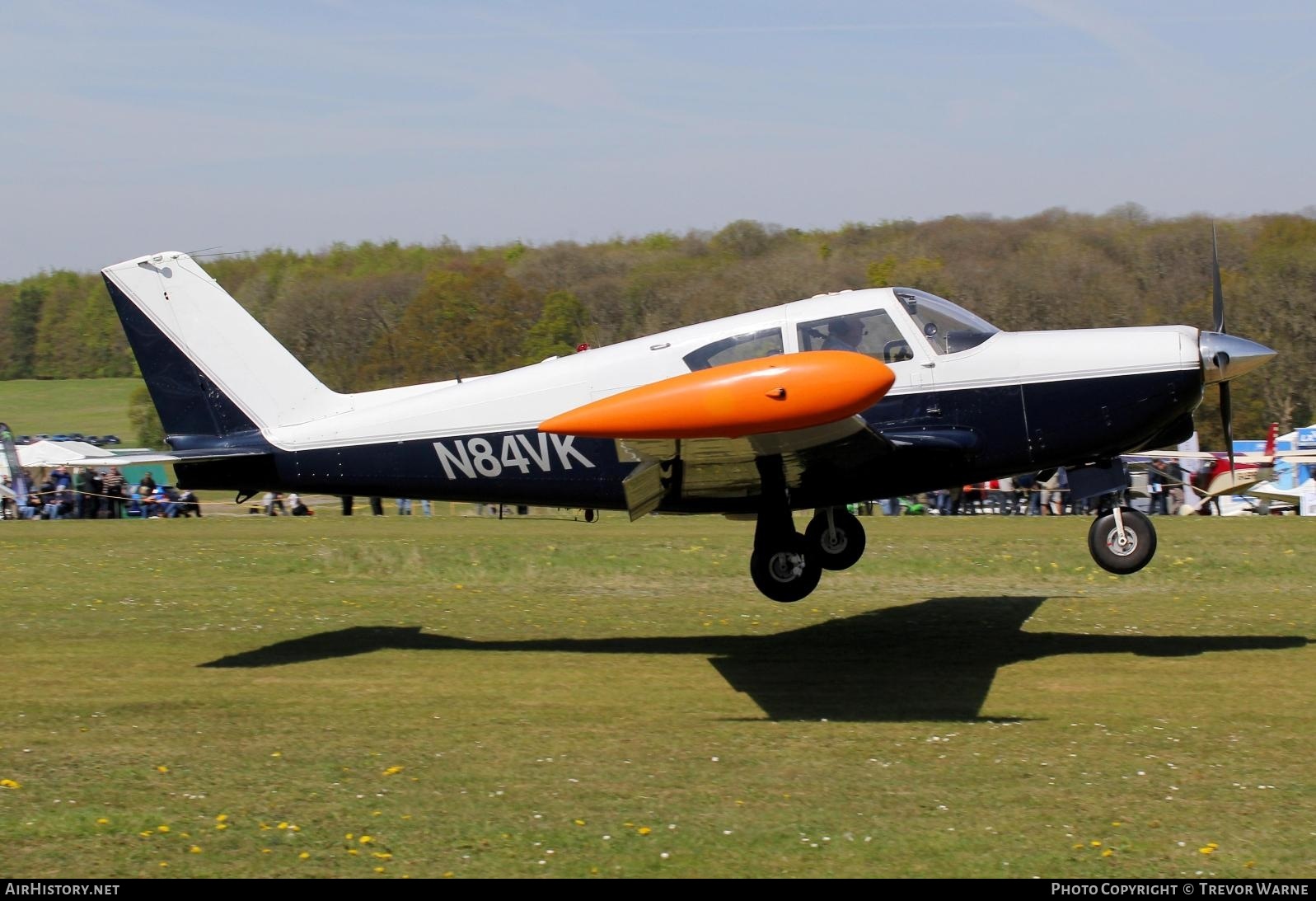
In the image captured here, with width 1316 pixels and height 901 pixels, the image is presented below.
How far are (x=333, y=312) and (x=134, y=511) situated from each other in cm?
2764

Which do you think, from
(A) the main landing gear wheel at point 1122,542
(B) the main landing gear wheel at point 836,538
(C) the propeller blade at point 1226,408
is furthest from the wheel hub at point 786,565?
(C) the propeller blade at point 1226,408

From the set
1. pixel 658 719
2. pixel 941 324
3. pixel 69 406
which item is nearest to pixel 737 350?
pixel 941 324

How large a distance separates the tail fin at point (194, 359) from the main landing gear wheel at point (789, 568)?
13.9ft

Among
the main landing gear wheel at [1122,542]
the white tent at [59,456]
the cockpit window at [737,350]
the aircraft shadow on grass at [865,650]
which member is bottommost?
the aircraft shadow on grass at [865,650]

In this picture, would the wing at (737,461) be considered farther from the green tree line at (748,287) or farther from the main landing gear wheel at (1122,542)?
the green tree line at (748,287)

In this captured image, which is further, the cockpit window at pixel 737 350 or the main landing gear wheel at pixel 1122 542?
the main landing gear wheel at pixel 1122 542

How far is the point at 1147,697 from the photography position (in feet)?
29.6

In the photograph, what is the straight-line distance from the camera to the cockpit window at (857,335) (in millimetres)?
9906

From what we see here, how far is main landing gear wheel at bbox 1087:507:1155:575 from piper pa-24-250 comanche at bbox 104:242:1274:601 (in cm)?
1

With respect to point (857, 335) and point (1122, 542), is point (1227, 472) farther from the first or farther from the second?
point (857, 335)

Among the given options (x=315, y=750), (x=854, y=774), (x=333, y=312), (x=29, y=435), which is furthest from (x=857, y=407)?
(x=29, y=435)

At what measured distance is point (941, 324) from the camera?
1017 cm

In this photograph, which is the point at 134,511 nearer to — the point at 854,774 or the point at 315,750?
the point at 315,750

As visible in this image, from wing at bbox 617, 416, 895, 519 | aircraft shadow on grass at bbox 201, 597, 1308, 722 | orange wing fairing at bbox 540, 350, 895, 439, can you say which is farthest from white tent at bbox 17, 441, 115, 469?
orange wing fairing at bbox 540, 350, 895, 439
